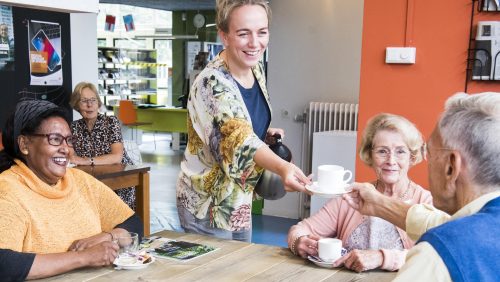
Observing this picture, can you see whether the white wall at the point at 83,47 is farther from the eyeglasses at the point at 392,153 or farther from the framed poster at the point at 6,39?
the eyeglasses at the point at 392,153

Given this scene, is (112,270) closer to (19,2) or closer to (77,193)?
A: (77,193)

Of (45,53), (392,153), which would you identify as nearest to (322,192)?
(392,153)

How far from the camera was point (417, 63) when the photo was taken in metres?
3.88

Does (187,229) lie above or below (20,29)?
below

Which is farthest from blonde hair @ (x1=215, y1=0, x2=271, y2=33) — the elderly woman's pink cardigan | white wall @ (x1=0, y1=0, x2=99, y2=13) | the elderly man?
the elderly man

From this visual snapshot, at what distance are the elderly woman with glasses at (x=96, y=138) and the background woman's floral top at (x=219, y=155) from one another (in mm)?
2513

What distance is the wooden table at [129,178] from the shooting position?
4445mm

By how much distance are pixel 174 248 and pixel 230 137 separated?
49 centimetres

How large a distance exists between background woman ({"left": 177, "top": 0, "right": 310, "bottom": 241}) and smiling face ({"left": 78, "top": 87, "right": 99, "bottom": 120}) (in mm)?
2749

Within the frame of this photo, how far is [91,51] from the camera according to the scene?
6.09 metres

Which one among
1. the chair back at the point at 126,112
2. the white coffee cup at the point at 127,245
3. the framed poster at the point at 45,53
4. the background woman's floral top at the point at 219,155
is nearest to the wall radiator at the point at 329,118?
the framed poster at the point at 45,53

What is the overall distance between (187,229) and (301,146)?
4260mm

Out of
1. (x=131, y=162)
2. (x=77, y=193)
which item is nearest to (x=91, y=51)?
(x=131, y=162)

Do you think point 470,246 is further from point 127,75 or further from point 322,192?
point 127,75
